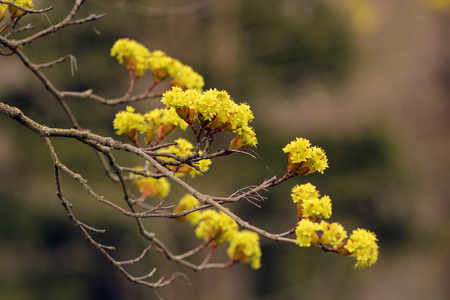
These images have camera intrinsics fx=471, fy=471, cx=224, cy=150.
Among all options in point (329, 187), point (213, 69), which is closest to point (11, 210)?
point (213, 69)

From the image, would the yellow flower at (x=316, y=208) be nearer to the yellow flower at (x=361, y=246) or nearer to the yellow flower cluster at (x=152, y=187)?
the yellow flower at (x=361, y=246)

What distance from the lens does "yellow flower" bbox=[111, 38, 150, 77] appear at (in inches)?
87.5

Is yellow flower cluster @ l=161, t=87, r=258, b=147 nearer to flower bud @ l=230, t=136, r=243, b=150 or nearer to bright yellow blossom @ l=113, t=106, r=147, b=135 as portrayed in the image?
flower bud @ l=230, t=136, r=243, b=150

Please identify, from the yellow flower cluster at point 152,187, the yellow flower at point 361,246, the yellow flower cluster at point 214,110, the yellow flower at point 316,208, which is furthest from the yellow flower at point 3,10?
the yellow flower at point 361,246

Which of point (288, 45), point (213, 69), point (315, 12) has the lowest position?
point (213, 69)

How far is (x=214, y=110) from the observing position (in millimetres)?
1374

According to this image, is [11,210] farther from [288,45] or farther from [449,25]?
[449,25]

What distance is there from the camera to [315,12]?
685 cm

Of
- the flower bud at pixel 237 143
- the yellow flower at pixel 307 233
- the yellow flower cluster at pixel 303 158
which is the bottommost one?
the yellow flower at pixel 307 233

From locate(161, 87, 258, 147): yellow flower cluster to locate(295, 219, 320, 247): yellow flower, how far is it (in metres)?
0.29

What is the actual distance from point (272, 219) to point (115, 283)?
8.91ft

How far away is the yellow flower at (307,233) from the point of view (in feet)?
4.52

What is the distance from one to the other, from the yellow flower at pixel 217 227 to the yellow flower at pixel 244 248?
0.12 feet

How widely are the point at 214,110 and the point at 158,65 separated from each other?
89 centimetres
